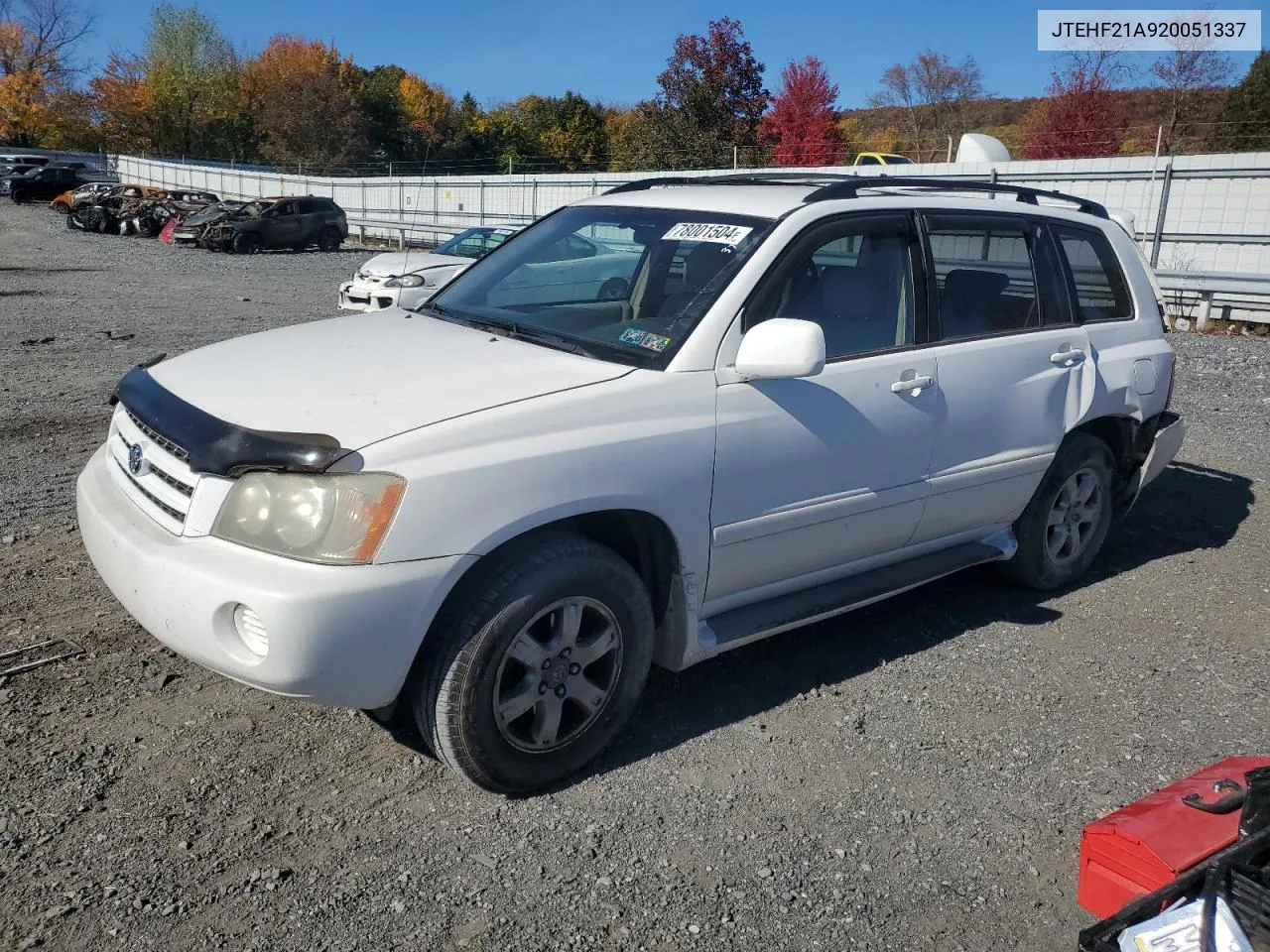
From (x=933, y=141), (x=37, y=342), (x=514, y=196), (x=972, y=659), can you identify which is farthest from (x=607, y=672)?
(x=933, y=141)

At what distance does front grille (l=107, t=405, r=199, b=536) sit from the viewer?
3.01 m

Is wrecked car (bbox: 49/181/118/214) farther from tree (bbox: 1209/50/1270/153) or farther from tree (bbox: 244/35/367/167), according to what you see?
tree (bbox: 1209/50/1270/153)

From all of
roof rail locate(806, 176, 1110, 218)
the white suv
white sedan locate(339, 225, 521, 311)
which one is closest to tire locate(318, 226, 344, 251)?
white sedan locate(339, 225, 521, 311)

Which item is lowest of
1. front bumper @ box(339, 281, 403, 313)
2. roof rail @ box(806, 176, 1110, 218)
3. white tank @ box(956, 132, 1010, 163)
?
front bumper @ box(339, 281, 403, 313)

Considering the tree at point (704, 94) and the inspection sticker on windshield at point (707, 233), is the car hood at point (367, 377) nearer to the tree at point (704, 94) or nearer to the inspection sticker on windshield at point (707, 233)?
the inspection sticker on windshield at point (707, 233)

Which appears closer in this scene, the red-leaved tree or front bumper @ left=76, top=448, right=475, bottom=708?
front bumper @ left=76, top=448, right=475, bottom=708

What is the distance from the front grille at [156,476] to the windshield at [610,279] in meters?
1.25

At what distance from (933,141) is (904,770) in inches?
1757

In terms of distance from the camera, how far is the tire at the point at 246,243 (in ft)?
86.9

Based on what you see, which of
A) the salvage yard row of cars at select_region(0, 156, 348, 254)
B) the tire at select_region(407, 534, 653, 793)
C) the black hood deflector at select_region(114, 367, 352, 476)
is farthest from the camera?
the salvage yard row of cars at select_region(0, 156, 348, 254)

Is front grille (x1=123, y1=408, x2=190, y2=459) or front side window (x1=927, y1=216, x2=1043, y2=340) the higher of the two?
front side window (x1=927, y1=216, x2=1043, y2=340)

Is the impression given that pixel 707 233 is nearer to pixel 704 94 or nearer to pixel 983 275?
pixel 983 275

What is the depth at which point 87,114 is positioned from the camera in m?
69.4

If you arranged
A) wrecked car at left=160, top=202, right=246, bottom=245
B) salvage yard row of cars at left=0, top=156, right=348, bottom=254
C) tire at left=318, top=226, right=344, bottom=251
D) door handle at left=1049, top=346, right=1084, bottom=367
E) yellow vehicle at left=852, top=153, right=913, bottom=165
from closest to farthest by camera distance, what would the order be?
1. door handle at left=1049, top=346, right=1084, bottom=367
2. yellow vehicle at left=852, top=153, right=913, bottom=165
3. salvage yard row of cars at left=0, top=156, right=348, bottom=254
4. wrecked car at left=160, top=202, right=246, bottom=245
5. tire at left=318, top=226, right=344, bottom=251
